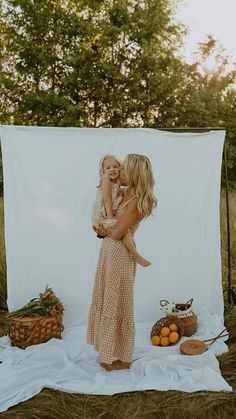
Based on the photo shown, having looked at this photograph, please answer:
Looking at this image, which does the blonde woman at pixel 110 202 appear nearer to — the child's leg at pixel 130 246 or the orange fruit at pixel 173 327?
the child's leg at pixel 130 246

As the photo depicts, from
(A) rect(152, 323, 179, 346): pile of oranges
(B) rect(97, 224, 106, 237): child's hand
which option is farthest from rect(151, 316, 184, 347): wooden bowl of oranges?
(B) rect(97, 224, 106, 237): child's hand

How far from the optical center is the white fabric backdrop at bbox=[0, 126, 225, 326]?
412cm

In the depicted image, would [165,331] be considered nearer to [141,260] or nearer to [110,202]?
[141,260]

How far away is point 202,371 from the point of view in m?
3.19

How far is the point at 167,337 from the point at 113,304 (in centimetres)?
89

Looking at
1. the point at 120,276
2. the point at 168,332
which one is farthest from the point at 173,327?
the point at 120,276

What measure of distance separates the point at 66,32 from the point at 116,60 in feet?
5.41

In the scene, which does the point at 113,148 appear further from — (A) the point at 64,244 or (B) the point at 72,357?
(B) the point at 72,357

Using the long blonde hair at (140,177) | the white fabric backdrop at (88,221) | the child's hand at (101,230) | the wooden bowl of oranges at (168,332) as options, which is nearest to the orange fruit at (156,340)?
the wooden bowl of oranges at (168,332)

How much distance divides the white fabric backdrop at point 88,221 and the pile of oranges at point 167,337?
122 mm

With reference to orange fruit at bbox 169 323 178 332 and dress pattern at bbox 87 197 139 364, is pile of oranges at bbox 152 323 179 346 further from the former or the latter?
dress pattern at bbox 87 197 139 364

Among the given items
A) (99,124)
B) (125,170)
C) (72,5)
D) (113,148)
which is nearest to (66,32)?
(72,5)

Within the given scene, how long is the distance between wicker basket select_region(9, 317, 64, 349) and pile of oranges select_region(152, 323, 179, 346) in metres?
0.80

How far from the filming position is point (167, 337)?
3.77 meters
